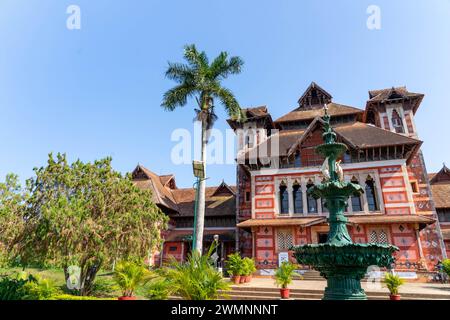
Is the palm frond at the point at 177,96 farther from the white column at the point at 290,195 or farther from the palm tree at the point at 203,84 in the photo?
the white column at the point at 290,195

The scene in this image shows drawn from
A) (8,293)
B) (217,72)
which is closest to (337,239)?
(8,293)

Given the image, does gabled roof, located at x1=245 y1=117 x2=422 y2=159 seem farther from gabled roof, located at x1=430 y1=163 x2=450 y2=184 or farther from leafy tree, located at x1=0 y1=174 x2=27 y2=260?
leafy tree, located at x1=0 y1=174 x2=27 y2=260

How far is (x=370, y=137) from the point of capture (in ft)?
72.6

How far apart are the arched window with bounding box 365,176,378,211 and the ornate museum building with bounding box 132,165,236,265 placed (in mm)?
11372

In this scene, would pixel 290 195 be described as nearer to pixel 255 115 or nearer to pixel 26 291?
pixel 255 115

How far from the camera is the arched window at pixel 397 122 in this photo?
81.9ft

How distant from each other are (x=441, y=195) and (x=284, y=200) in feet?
47.0

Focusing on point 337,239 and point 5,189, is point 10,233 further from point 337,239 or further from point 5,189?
point 337,239

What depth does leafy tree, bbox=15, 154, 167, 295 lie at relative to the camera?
11.0m

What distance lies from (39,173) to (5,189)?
6.02 m

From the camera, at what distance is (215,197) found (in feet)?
99.0

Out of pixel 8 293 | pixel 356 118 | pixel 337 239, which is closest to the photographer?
pixel 337 239

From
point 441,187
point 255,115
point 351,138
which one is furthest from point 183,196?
point 441,187

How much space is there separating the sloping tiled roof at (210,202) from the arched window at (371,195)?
11514 mm
